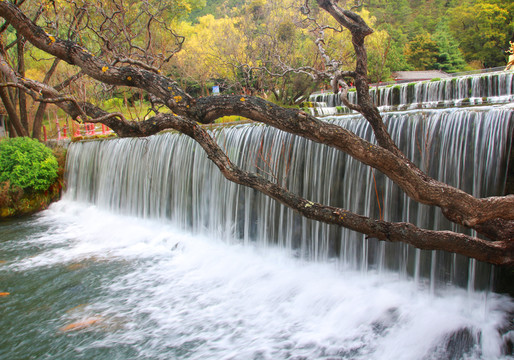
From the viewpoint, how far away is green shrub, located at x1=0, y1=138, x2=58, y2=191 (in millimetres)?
13094

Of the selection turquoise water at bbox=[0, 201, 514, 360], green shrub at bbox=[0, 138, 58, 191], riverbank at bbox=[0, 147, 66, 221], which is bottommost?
turquoise water at bbox=[0, 201, 514, 360]

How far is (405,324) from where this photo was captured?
513 cm

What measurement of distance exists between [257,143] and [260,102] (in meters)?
4.56

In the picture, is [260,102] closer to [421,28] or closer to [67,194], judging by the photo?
[67,194]

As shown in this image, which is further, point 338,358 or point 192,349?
point 192,349

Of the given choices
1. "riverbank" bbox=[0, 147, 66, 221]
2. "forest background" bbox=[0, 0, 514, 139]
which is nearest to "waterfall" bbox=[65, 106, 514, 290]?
"forest background" bbox=[0, 0, 514, 139]

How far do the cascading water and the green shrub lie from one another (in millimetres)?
3997

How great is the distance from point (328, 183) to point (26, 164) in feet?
38.5

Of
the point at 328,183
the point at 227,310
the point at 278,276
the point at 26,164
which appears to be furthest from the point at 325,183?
the point at 26,164

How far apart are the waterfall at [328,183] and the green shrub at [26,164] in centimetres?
394

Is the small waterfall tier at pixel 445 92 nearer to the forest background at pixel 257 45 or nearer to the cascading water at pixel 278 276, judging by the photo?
the forest background at pixel 257 45

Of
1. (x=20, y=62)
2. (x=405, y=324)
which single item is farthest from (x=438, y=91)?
(x=20, y=62)

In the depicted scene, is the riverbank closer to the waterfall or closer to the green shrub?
the green shrub

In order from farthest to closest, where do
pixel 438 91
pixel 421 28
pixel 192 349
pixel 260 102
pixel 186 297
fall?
1. pixel 421 28
2. pixel 438 91
3. pixel 186 297
4. pixel 192 349
5. pixel 260 102
